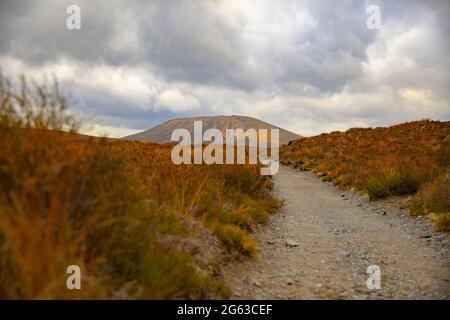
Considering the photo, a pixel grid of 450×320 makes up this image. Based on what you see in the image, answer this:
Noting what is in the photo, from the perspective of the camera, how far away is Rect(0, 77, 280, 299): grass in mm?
2955

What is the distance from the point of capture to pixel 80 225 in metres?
3.71

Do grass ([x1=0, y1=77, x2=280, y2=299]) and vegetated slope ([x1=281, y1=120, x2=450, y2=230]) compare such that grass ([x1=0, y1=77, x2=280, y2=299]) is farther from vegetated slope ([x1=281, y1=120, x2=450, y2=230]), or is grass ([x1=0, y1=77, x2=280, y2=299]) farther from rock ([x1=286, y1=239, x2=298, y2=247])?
vegetated slope ([x1=281, y1=120, x2=450, y2=230])

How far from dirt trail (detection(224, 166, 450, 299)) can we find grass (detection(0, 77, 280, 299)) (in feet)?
3.02

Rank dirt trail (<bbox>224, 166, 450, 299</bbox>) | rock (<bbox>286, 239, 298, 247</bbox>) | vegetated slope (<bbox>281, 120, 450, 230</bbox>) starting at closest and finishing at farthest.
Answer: dirt trail (<bbox>224, 166, 450, 299</bbox>) → rock (<bbox>286, 239, 298, 247</bbox>) → vegetated slope (<bbox>281, 120, 450, 230</bbox>)

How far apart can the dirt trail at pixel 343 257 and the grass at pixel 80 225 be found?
0.92 metres

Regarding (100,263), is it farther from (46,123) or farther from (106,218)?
(46,123)

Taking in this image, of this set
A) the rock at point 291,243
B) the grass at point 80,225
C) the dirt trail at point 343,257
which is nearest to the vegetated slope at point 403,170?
the dirt trail at point 343,257

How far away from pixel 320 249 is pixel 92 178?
203 inches

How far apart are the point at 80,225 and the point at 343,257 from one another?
501 centimetres

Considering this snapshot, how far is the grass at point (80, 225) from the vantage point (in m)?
2.96

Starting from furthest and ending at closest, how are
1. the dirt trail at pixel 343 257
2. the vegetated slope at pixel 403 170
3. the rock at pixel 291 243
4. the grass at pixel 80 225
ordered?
the vegetated slope at pixel 403 170
the rock at pixel 291 243
the dirt trail at pixel 343 257
the grass at pixel 80 225

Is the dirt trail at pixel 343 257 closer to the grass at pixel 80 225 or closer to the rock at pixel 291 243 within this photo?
the rock at pixel 291 243

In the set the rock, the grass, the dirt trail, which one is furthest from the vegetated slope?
the grass
